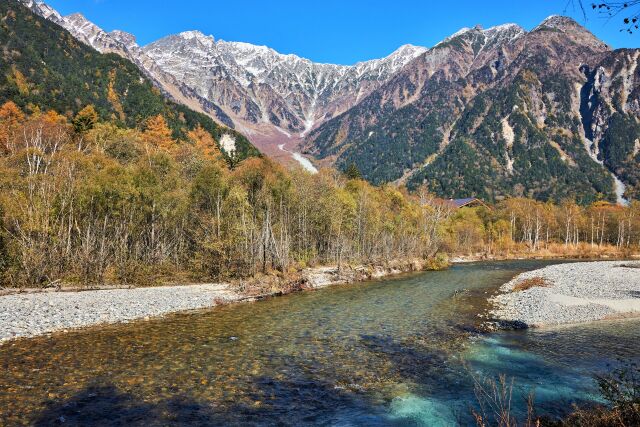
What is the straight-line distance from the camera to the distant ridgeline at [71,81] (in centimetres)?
9569

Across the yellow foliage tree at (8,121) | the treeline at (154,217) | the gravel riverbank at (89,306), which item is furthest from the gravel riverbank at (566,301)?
the yellow foliage tree at (8,121)

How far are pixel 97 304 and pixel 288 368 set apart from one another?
18.1m

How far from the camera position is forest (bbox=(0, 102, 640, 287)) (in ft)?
109

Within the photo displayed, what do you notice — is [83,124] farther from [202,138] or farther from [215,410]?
[215,410]

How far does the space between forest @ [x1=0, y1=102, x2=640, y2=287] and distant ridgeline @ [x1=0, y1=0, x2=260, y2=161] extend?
701 inches

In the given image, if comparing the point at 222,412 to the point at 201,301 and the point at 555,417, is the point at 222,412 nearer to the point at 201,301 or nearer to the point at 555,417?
the point at 555,417

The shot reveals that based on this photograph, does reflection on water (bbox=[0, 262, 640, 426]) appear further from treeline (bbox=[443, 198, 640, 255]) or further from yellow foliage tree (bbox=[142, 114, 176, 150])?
treeline (bbox=[443, 198, 640, 255])

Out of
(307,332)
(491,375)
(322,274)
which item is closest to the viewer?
(491,375)

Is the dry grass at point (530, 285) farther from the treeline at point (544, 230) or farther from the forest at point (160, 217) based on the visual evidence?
the treeline at point (544, 230)

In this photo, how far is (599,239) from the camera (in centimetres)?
12412

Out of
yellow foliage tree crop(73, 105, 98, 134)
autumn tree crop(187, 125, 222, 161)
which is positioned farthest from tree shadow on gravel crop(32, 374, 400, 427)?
autumn tree crop(187, 125, 222, 161)

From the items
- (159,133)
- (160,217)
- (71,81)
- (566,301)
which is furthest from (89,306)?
(71,81)

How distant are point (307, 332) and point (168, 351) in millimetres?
8061

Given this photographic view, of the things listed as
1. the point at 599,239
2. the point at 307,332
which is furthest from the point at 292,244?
the point at 599,239
